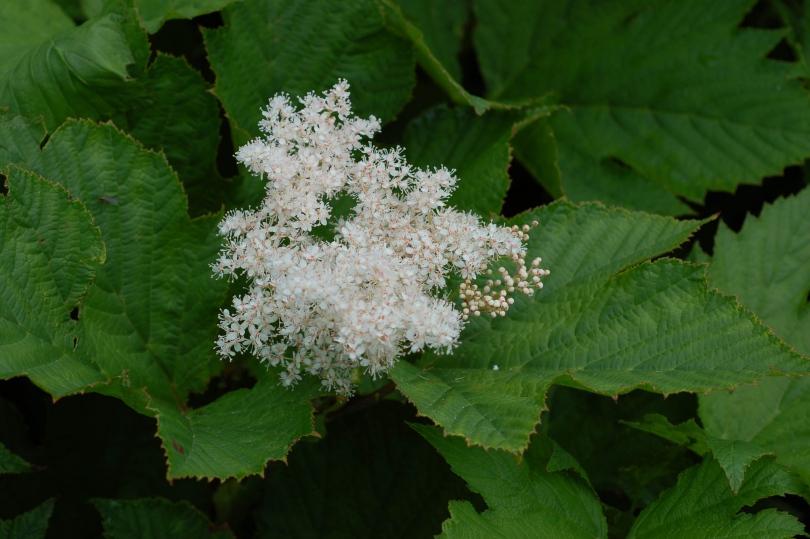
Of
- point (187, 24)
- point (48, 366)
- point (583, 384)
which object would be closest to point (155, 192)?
point (48, 366)

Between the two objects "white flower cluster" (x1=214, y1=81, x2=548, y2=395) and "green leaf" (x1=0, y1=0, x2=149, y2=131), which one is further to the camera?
"green leaf" (x1=0, y1=0, x2=149, y2=131)

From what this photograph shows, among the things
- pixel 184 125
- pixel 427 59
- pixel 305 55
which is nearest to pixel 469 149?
pixel 427 59

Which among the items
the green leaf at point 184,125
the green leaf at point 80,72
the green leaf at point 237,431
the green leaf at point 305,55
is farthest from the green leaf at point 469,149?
the green leaf at point 80,72

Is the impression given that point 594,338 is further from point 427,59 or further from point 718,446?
point 427,59

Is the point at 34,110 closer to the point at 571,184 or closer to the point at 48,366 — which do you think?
the point at 48,366

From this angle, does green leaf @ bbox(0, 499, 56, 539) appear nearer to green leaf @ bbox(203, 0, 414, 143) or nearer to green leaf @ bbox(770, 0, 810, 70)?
green leaf @ bbox(203, 0, 414, 143)

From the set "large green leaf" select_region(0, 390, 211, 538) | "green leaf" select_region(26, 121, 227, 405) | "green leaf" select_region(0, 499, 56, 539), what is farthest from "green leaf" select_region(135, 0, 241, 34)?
"green leaf" select_region(0, 499, 56, 539)
